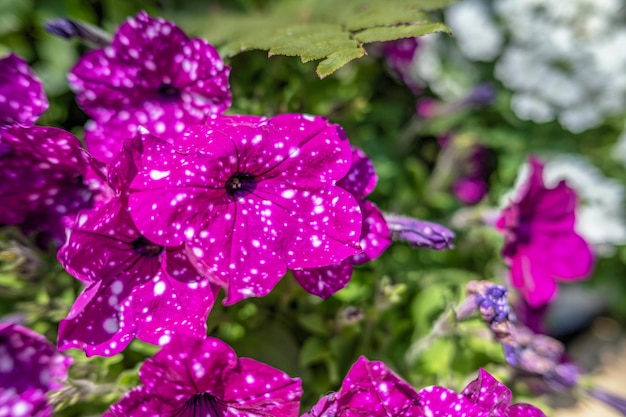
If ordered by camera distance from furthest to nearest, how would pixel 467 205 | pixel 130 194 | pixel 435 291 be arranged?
pixel 467 205, pixel 435 291, pixel 130 194

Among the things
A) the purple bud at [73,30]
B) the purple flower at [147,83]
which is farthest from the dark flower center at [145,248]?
the purple bud at [73,30]

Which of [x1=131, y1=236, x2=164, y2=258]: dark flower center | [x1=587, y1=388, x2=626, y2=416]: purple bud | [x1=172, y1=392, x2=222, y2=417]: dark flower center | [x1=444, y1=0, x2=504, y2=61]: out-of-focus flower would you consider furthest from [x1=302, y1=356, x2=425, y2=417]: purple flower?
[x1=444, y1=0, x2=504, y2=61]: out-of-focus flower

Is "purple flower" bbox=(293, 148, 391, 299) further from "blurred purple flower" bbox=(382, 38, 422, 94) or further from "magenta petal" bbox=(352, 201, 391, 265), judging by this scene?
"blurred purple flower" bbox=(382, 38, 422, 94)

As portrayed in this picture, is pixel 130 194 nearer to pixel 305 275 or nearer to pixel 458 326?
pixel 305 275

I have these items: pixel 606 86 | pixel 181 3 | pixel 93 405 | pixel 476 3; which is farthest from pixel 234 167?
pixel 476 3

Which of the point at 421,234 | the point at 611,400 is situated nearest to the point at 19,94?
the point at 421,234

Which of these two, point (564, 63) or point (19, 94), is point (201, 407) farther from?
point (564, 63)

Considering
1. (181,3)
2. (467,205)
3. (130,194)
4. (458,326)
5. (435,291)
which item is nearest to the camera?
(130,194)
